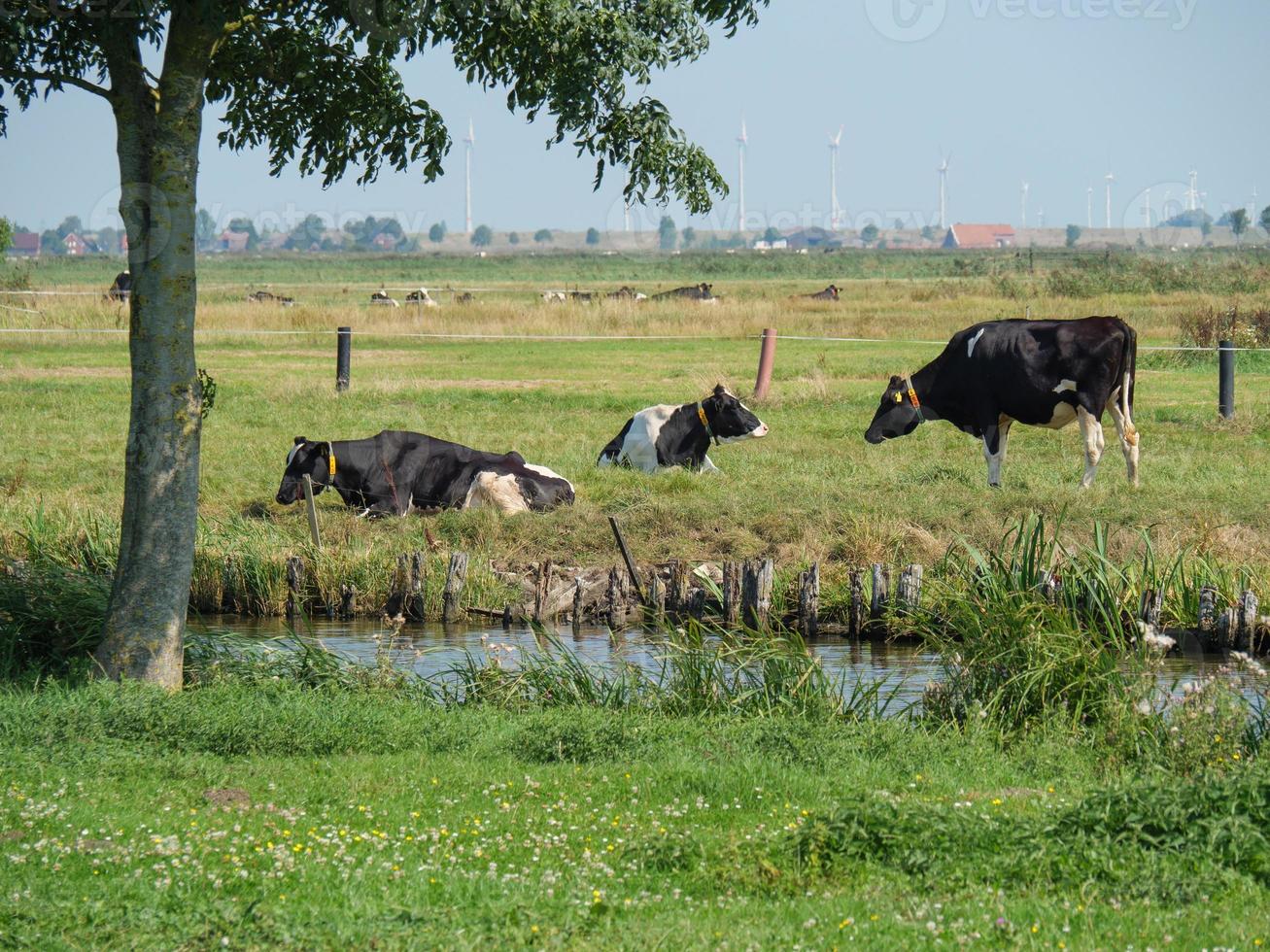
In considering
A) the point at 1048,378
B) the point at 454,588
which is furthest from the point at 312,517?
the point at 1048,378

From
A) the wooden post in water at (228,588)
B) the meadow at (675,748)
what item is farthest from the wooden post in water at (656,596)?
the wooden post in water at (228,588)

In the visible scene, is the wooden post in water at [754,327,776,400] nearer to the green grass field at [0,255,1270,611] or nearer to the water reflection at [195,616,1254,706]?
the green grass field at [0,255,1270,611]

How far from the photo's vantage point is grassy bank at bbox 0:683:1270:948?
17.7ft

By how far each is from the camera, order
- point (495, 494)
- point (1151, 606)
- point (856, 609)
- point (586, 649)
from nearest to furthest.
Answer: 1. point (1151, 606)
2. point (586, 649)
3. point (856, 609)
4. point (495, 494)

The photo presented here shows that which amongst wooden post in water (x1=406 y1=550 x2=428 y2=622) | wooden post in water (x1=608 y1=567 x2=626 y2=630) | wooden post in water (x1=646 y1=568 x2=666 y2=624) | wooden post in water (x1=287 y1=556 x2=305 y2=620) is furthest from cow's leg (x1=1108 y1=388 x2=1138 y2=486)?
wooden post in water (x1=287 y1=556 x2=305 y2=620)

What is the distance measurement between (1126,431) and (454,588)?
25.3ft

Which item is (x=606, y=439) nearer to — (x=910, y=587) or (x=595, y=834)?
(x=910, y=587)

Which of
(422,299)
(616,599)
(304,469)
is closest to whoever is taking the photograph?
(616,599)

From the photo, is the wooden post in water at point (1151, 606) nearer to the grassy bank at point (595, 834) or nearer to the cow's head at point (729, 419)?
the grassy bank at point (595, 834)

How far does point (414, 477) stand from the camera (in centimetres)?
1606

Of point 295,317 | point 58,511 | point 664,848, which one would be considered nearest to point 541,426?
point 58,511

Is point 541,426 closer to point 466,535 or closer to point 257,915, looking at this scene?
point 466,535

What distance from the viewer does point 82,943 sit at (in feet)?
17.2

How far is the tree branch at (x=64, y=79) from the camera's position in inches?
357
